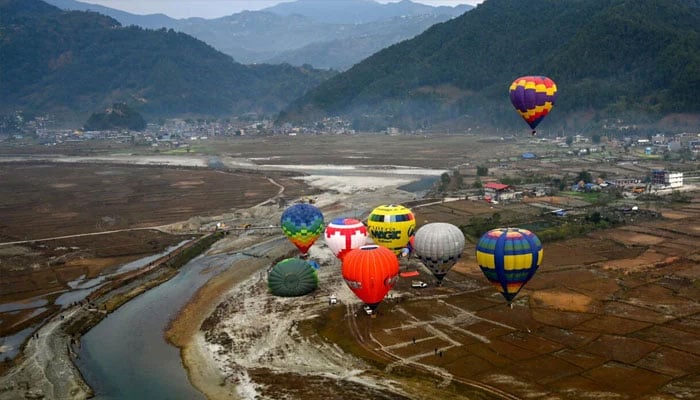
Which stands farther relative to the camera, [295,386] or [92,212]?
[92,212]

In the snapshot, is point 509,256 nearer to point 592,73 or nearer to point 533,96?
point 533,96

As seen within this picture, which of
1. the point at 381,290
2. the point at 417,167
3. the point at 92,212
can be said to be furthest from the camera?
the point at 417,167

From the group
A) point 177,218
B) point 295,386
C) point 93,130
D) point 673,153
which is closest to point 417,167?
point 673,153

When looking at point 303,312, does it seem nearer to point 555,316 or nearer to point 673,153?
point 555,316

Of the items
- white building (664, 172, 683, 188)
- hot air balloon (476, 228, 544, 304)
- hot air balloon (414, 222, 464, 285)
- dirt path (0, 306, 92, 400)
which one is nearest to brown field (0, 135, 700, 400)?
hot air balloon (414, 222, 464, 285)

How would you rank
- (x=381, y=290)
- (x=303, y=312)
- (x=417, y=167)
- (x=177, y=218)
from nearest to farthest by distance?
(x=381, y=290) → (x=303, y=312) → (x=177, y=218) → (x=417, y=167)

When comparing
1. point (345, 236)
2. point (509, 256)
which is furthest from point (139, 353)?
point (509, 256)
